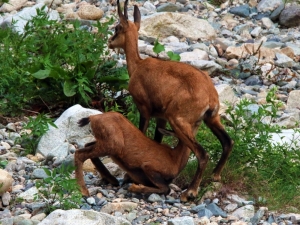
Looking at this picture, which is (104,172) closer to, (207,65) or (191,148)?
(191,148)

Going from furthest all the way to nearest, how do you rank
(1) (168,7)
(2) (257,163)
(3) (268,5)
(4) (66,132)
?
(3) (268,5) → (1) (168,7) → (4) (66,132) → (2) (257,163)

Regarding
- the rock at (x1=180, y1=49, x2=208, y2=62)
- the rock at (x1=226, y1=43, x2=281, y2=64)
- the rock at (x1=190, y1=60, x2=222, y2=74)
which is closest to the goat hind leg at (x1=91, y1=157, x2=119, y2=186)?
the rock at (x1=190, y1=60, x2=222, y2=74)

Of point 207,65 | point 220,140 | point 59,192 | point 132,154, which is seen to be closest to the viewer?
point 59,192

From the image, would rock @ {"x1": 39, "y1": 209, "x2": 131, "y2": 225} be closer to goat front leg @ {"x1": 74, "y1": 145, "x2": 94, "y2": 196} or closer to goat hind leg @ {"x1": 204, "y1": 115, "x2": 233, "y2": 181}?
goat front leg @ {"x1": 74, "y1": 145, "x2": 94, "y2": 196}

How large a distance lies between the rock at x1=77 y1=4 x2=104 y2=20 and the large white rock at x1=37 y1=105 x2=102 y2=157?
4.99 metres

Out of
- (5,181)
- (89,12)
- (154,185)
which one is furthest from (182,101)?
(89,12)

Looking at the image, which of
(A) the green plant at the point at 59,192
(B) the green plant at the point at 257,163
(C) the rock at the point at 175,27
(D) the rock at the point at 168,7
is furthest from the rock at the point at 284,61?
(A) the green plant at the point at 59,192

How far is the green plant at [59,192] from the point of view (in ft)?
22.9

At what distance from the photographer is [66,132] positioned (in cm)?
941

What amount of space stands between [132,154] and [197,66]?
14.5 ft

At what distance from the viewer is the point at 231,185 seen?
8.27 metres

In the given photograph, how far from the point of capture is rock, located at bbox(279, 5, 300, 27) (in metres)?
15.0

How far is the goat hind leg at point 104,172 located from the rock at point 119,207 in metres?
0.73

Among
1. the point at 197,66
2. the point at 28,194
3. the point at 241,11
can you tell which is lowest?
the point at 241,11
